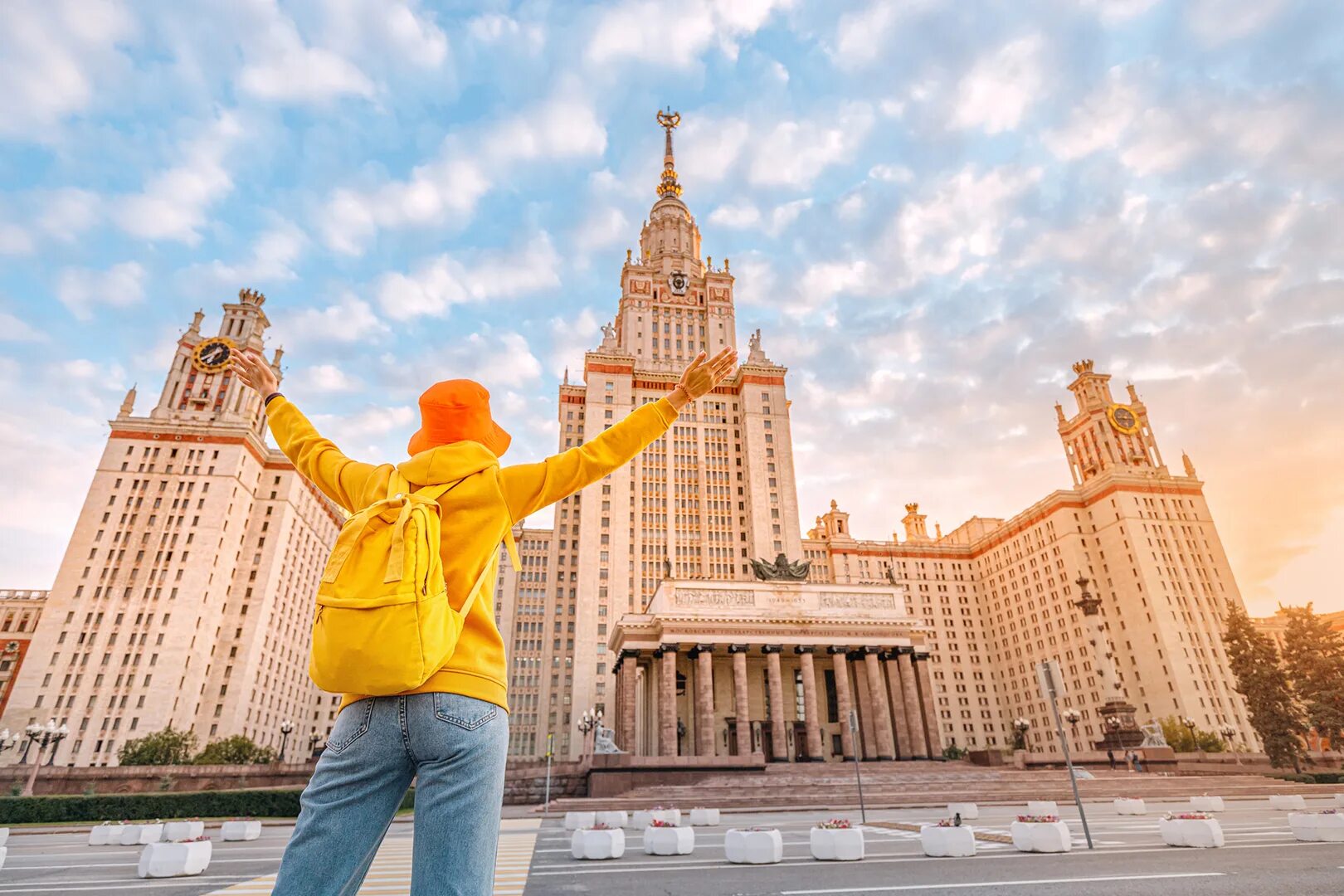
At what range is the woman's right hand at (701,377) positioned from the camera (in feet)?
12.8

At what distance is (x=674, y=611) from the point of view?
4769 centimetres

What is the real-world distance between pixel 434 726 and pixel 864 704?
51081mm

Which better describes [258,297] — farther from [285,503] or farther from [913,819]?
[913,819]

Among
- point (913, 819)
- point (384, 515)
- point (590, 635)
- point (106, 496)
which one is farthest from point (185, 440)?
point (384, 515)

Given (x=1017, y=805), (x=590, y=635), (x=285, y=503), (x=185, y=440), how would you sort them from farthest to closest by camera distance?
(x=285, y=503) → (x=185, y=440) → (x=590, y=635) → (x=1017, y=805)

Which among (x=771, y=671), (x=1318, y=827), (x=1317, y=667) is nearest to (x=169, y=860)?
(x=1318, y=827)

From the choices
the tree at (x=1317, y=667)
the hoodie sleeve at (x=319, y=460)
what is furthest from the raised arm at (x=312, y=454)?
the tree at (x=1317, y=667)

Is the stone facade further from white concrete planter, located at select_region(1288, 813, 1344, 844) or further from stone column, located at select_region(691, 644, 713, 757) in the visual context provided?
white concrete planter, located at select_region(1288, 813, 1344, 844)

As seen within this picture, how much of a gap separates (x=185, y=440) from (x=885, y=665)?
77.2m

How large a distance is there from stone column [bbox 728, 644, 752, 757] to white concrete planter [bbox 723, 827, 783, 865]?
33.3 meters

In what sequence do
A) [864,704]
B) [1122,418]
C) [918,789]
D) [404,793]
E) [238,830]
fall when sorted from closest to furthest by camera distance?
[404,793], [238,830], [918,789], [864,704], [1122,418]

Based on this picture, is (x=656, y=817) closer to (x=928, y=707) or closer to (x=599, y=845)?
(x=599, y=845)

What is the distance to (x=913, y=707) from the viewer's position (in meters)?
46.7

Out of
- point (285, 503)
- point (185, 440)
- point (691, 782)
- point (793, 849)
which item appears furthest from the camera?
point (285, 503)
